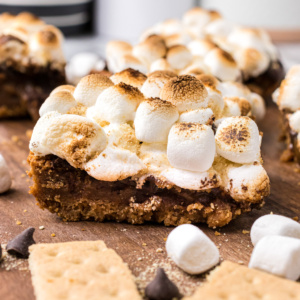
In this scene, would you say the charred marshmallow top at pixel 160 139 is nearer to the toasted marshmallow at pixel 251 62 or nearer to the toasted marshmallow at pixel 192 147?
the toasted marshmallow at pixel 192 147

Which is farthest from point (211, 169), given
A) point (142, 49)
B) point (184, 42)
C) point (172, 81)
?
point (184, 42)

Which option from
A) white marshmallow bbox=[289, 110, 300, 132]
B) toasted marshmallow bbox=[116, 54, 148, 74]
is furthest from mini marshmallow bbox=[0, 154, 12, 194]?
white marshmallow bbox=[289, 110, 300, 132]

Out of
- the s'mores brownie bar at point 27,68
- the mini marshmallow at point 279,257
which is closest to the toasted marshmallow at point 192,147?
the mini marshmallow at point 279,257

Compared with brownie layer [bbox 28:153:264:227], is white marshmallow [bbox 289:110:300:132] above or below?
above

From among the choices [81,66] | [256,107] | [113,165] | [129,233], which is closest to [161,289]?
[129,233]

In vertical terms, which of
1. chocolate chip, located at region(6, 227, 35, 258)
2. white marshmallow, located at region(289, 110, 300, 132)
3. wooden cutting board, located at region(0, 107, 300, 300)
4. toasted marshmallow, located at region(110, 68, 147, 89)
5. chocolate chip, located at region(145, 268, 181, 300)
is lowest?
wooden cutting board, located at region(0, 107, 300, 300)

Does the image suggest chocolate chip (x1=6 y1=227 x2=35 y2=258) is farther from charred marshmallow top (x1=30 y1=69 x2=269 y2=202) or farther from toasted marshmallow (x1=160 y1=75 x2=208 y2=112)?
toasted marshmallow (x1=160 y1=75 x2=208 y2=112)
